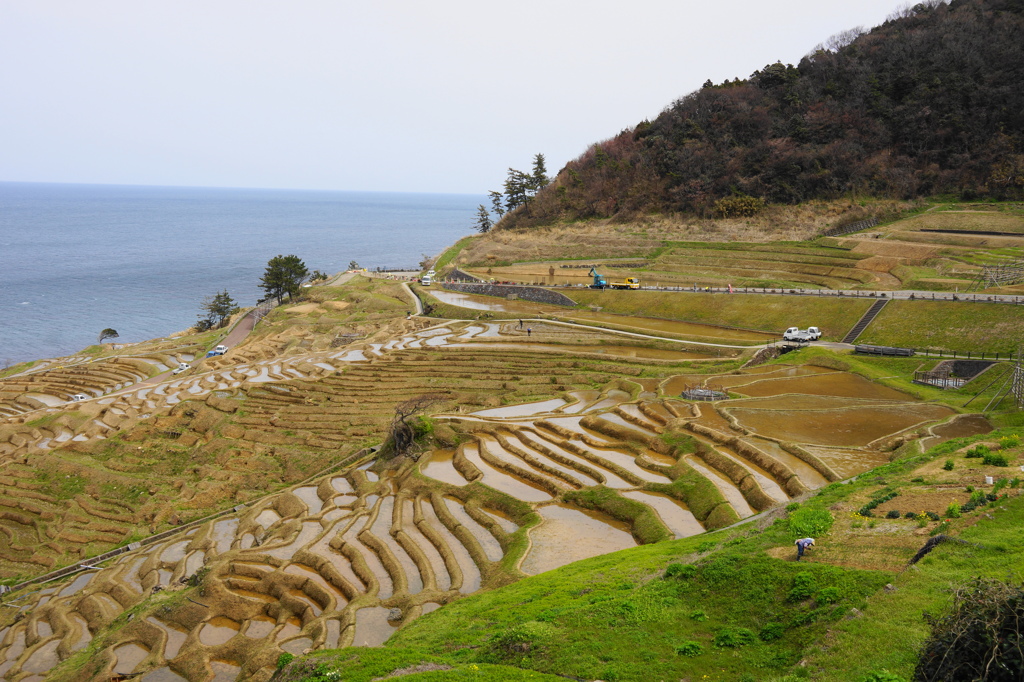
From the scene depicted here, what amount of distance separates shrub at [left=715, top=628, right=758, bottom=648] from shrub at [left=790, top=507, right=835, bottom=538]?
522 centimetres

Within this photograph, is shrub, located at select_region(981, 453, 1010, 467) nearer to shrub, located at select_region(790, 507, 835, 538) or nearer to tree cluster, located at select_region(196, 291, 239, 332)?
shrub, located at select_region(790, 507, 835, 538)

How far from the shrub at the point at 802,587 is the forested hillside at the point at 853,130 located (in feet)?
273

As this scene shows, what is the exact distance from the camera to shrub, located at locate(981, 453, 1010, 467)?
79.1ft

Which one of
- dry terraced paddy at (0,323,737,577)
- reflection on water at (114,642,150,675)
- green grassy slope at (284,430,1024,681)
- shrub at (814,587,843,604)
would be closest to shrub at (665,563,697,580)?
green grassy slope at (284,430,1024,681)

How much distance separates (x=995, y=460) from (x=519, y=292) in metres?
63.8

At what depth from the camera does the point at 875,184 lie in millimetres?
90188

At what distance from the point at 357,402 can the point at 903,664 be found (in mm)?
44143

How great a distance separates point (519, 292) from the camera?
85.1 metres

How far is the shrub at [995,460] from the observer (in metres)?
24.1

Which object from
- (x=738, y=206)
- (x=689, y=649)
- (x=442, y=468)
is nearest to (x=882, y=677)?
(x=689, y=649)

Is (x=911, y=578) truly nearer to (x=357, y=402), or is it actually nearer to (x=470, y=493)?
(x=470, y=493)

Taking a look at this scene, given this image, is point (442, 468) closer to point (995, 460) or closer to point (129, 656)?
point (129, 656)

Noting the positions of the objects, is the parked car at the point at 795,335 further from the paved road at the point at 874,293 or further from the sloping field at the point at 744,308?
the paved road at the point at 874,293

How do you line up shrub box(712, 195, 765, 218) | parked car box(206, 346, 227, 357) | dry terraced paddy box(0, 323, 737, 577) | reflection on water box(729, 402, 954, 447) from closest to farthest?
reflection on water box(729, 402, 954, 447)
dry terraced paddy box(0, 323, 737, 577)
parked car box(206, 346, 227, 357)
shrub box(712, 195, 765, 218)
